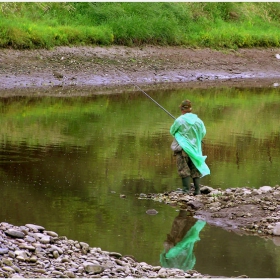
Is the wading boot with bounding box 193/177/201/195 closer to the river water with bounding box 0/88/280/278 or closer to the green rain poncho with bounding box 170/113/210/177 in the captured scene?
the green rain poncho with bounding box 170/113/210/177

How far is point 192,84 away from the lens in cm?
2697

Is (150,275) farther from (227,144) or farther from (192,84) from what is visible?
(192,84)

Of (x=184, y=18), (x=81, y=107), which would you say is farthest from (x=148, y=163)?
(x=184, y=18)

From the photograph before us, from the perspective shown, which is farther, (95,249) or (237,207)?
(237,207)

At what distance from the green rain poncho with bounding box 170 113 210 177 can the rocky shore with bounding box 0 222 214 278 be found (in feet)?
9.96

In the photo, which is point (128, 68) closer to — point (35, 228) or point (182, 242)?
point (182, 242)

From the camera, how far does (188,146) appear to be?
1088cm

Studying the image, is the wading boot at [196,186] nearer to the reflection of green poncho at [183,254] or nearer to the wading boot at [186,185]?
the wading boot at [186,185]

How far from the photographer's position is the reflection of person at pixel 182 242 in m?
8.13

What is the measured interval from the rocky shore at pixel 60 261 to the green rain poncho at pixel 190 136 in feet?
9.96

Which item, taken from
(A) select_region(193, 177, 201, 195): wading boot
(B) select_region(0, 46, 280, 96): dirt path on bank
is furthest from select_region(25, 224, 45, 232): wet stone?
(B) select_region(0, 46, 280, 96): dirt path on bank

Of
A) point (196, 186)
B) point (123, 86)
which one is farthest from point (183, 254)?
point (123, 86)

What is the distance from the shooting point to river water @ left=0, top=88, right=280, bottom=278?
8.71m

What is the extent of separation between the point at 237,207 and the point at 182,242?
1372 millimetres
